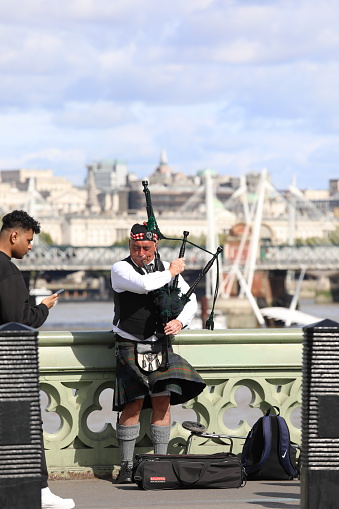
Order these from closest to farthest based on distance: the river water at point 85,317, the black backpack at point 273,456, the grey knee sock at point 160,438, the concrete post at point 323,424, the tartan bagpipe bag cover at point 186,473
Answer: the concrete post at point 323,424 < the tartan bagpipe bag cover at point 186,473 < the black backpack at point 273,456 < the grey knee sock at point 160,438 < the river water at point 85,317

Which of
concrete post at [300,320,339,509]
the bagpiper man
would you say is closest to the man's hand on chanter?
the bagpiper man

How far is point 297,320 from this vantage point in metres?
67.2

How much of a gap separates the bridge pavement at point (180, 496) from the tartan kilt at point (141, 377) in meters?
0.47

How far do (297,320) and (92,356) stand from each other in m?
59.9

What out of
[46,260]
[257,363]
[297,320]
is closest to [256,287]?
[46,260]

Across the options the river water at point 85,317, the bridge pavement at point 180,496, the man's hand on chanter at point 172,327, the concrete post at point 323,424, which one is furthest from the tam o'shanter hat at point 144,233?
the river water at point 85,317

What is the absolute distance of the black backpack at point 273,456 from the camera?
7.32 m

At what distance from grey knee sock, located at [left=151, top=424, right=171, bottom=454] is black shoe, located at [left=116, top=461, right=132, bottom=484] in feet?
0.62

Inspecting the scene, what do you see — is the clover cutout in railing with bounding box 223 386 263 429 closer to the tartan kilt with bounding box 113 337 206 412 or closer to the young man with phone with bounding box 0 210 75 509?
the tartan kilt with bounding box 113 337 206 412

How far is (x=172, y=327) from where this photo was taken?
24.2 feet

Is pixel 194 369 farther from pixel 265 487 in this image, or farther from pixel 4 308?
pixel 4 308

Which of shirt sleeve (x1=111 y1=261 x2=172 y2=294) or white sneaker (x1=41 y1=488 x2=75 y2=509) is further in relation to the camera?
shirt sleeve (x1=111 y1=261 x2=172 y2=294)

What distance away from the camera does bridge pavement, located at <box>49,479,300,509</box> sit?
6.57 m

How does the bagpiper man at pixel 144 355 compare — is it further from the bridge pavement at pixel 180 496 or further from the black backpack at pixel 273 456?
the black backpack at pixel 273 456
